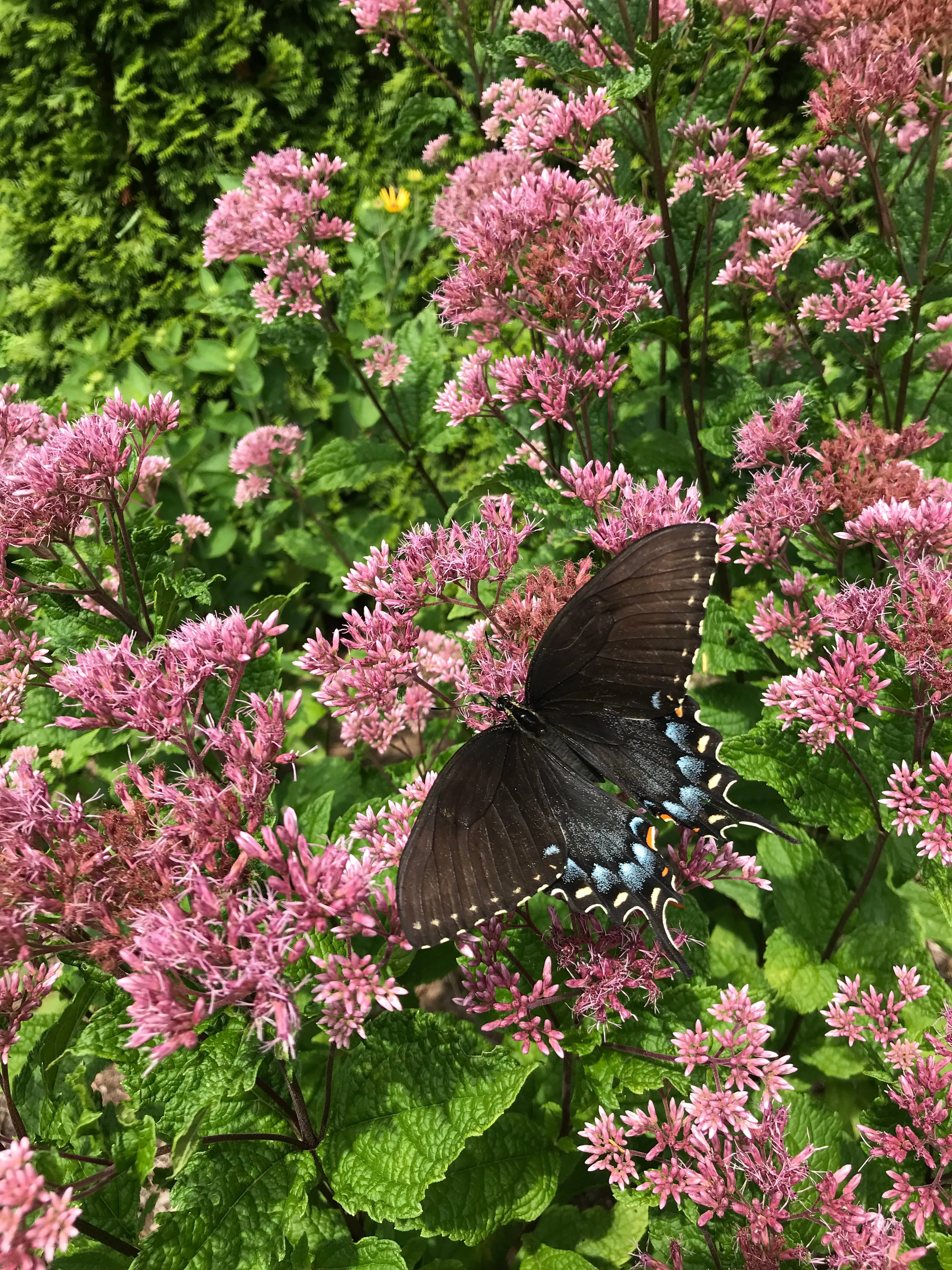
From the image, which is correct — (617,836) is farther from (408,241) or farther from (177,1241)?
(408,241)

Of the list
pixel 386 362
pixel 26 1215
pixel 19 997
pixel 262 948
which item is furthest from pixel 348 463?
pixel 26 1215

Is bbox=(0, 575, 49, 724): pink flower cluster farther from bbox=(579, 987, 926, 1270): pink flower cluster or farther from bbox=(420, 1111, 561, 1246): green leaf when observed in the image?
bbox=(579, 987, 926, 1270): pink flower cluster

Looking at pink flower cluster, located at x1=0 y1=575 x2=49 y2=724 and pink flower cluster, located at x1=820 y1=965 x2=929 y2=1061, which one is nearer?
pink flower cluster, located at x1=820 y1=965 x2=929 y2=1061

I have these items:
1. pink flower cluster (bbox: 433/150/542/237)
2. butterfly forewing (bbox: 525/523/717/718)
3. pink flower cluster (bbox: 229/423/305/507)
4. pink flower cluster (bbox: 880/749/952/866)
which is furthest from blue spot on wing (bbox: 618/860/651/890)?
pink flower cluster (bbox: 229/423/305/507)

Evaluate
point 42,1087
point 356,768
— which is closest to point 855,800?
point 356,768

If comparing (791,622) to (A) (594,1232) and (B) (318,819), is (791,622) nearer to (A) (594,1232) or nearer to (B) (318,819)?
(B) (318,819)

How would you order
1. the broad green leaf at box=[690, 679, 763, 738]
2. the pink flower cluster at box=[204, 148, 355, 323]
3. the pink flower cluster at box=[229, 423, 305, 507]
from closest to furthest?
the broad green leaf at box=[690, 679, 763, 738], the pink flower cluster at box=[204, 148, 355, 323], the pink flower cluster at box=[229, 423, 305, 507]
